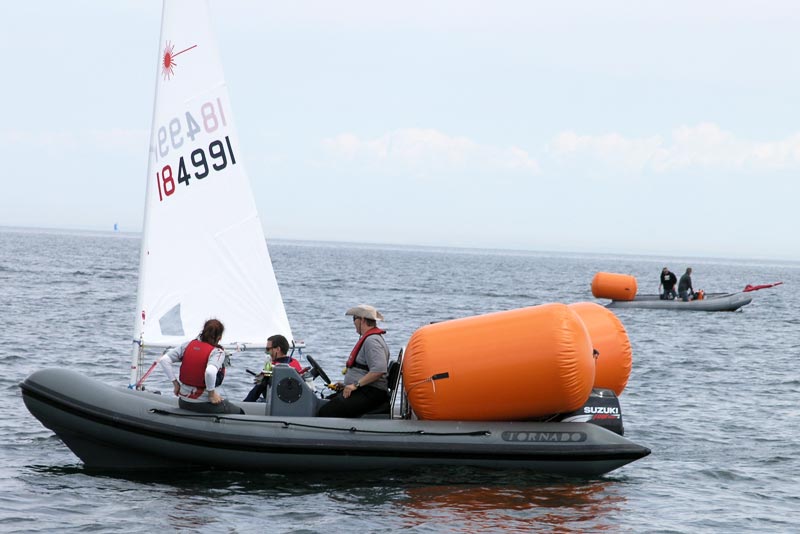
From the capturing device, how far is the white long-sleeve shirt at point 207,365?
1070 cm

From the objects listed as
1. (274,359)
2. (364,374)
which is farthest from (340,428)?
(274,359)

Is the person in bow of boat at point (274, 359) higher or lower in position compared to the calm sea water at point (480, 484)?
higher

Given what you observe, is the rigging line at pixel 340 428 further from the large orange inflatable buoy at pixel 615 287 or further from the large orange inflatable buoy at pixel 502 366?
the large orange inflatable buoy at pixel 615 287

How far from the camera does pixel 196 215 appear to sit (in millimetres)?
13461

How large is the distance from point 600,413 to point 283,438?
3.64 meters

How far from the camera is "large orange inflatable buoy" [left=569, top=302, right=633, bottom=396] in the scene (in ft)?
39.8

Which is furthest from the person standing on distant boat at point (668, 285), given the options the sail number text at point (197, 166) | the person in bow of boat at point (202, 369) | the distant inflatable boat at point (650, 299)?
the person in bow of boat at point (202, 369)

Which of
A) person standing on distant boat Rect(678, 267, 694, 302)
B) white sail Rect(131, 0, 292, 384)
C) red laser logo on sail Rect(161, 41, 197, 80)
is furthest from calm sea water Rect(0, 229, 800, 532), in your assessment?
person standing on distant boat Rect(678, 267, 694, 302)

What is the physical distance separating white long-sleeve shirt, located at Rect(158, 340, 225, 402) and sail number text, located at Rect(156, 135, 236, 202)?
304 centimetres

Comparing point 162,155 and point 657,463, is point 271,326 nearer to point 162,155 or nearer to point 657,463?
point 162,155

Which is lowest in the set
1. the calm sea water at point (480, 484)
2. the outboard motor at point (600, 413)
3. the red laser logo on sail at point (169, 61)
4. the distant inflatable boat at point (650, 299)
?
the calm sea water at point (480, 484)

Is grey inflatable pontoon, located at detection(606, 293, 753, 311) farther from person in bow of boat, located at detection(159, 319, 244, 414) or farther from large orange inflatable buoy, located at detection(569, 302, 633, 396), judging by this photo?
person in bow of boat, located at detection(159, 319, 244, 414)

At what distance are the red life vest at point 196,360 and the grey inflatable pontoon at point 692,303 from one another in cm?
3216

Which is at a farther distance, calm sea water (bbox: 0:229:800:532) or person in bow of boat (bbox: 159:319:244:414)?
person in bow of boat (bbox: 159:319:244:414)
